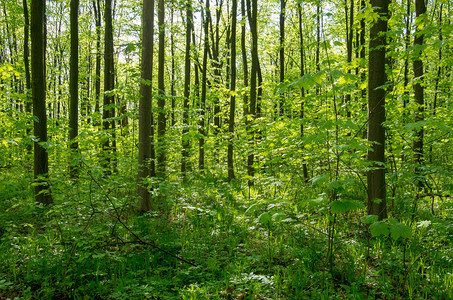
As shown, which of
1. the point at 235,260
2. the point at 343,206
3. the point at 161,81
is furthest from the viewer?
the point at 161,81

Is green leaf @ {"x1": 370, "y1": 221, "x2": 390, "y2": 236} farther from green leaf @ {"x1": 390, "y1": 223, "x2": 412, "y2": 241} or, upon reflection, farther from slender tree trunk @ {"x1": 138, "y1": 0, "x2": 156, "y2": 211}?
slender tree trunk @ {"x1": 138, "y1": 0, "x2": 156, "y2": 211}

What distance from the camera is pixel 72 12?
7.31 m

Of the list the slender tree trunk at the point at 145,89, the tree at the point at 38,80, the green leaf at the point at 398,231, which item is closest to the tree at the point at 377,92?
the green leaf at the point at 398,231

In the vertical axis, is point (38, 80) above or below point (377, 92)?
above

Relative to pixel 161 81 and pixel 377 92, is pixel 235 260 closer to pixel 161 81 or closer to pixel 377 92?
pixel 377 92

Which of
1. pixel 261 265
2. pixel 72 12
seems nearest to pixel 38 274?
pixel 261 265

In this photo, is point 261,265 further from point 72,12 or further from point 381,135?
point 72,12

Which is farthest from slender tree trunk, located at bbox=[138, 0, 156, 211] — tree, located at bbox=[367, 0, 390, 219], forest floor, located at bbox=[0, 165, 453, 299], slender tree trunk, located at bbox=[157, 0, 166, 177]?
tree, located at bbox=[367, 0, 390, 219]

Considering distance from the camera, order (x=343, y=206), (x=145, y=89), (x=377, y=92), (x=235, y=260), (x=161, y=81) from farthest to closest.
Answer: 1. (x=161, y=81)
2. (x=145, y=89)
3. (x=377, y=92)
4. (x=235, y=260)
5. (x=343, y=206)

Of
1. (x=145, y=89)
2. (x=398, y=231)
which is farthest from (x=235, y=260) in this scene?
(x=145, y=89)

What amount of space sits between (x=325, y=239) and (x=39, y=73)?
260 inches

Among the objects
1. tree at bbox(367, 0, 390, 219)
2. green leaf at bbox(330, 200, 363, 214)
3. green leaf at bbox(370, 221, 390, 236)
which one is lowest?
green leaf at bbox(370, 221, 390, 236)

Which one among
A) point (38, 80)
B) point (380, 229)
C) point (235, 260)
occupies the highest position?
point (38, 80)

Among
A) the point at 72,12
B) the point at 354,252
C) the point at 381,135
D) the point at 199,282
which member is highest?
the point at 72,12
